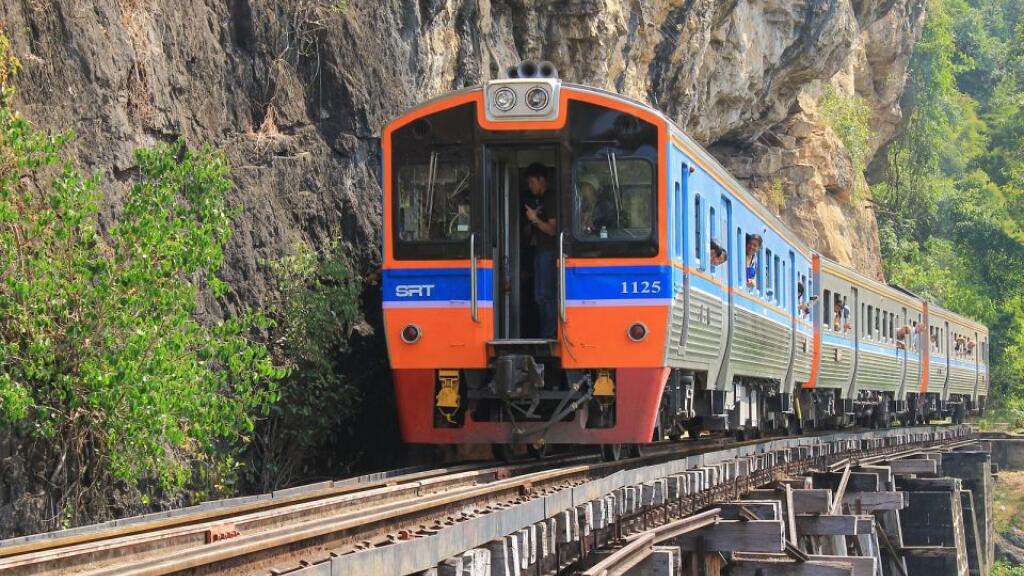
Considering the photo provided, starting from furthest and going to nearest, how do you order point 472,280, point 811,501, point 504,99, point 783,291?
1. point 783,291
2. point 811,501
3. point 504,99
4. point 472,280

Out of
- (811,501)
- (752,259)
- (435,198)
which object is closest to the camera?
(435,198)

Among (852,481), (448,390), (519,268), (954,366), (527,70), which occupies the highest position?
(527,70)

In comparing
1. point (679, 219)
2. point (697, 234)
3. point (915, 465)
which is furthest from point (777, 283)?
point (915, 465)

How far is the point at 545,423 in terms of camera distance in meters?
11.3

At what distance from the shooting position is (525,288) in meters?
11.7

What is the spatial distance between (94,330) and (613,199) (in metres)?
4.37

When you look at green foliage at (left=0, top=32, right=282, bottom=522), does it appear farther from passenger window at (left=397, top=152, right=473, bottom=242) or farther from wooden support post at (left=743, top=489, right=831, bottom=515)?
wooden support post at (left=743, top=489, right=831, bottom=515)

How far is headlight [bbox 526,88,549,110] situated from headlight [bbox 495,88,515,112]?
0.44 ft

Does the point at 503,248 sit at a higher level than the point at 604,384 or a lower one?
higher

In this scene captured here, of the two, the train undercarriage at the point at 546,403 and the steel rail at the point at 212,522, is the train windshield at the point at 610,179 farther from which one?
the steel rail at the point at 212,522

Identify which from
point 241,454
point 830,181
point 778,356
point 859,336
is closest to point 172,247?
point 241,454

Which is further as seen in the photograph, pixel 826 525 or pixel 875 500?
pixel 875 500

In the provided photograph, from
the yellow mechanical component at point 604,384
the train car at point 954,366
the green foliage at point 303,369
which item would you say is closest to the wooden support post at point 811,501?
the yellow mechanical component at point 604,384

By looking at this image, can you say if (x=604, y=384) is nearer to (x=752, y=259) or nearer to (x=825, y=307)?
(x=752, y=259)
